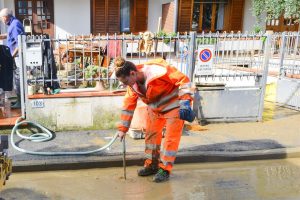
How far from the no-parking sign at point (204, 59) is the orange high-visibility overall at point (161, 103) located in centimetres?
212

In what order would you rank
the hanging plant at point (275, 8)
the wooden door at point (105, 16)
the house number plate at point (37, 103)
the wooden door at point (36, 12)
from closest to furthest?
1. the house number plate at point (37, 103)
2. the hanging plant at point (275, 8)
3. the wooden door at point (36, 12)
4. the wooden door at point (105, 16)

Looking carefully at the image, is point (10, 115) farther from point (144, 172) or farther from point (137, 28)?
point (137, 28)

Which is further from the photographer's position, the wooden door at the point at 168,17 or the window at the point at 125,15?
the window at the point at 125,15

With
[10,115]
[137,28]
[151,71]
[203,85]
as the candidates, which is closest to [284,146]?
[203,85]

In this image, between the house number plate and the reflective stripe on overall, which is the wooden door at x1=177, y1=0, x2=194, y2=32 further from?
the reflective stripe on overall

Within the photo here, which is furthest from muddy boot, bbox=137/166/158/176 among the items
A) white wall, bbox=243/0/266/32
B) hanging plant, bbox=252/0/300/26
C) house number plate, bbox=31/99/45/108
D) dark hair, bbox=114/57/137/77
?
white wall, bbox=243/0/266/32

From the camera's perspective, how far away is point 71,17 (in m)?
15.8

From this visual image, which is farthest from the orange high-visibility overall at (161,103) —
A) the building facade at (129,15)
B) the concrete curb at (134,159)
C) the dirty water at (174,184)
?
the building facade at (129,15)

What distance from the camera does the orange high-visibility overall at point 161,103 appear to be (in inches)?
169

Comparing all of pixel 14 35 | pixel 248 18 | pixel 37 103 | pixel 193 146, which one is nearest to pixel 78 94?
pixel 37 103

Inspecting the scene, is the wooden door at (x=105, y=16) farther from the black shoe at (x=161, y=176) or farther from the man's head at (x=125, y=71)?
the man's head at (x=125, y=71)

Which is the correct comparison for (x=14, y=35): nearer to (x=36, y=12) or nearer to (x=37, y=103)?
(x=37, y=103)

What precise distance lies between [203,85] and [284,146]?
1.75 meters

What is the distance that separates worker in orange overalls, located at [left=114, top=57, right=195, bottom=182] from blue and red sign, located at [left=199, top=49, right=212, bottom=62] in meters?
2.17
